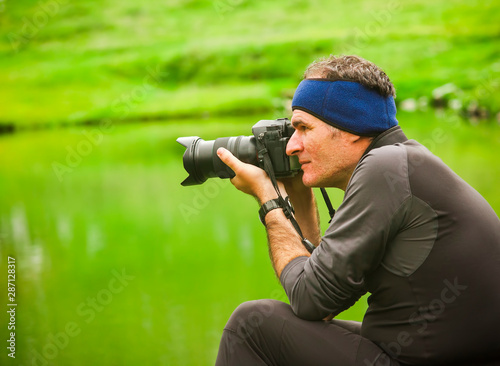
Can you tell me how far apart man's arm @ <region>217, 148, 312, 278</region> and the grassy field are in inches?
811

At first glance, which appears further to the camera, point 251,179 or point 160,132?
point 160,132

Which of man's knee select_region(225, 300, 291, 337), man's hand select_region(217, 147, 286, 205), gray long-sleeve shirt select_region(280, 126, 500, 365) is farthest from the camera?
man's hand select_region(217, 147, 286, 205)

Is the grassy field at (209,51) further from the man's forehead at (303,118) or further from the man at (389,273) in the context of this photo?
the man at (389,273)

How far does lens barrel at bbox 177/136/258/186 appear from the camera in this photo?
228 centimetres

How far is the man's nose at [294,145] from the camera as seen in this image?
1.99m

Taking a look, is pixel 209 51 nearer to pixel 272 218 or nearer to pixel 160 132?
pixel 160 132

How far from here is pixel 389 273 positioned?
1672mm

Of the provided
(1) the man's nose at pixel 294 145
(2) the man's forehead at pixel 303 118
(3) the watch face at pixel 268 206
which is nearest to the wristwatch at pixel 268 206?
(3) the watch face at pixel 268 206

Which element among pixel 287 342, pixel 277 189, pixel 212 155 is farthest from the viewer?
pixel 212 155

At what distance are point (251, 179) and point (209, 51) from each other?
38337 mm

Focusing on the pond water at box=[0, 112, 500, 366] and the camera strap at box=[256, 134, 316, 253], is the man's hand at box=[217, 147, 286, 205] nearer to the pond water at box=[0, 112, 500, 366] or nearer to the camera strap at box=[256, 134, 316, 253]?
the camera strap at box=[256, 134, 316, 253]

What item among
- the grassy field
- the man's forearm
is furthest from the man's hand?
the grassy field

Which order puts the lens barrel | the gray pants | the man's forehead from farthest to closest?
1. the lens barrel
2. the man's forehead
3. the gray pants

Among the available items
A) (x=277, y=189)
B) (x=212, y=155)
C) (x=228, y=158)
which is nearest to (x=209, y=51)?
(x=212, y=155)
